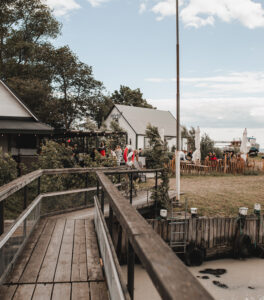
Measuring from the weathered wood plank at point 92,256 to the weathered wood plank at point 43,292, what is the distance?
471 mm

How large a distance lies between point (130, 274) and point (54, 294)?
58.2 inches

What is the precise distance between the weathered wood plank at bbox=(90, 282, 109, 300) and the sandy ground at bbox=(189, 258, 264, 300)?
5730mm

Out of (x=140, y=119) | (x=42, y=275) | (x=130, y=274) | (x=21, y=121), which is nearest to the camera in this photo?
(x=130, y=274)

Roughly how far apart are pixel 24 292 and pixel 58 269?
0.65m

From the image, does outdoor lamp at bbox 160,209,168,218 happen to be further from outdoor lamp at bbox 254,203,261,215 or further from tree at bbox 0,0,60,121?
tree at bbox 0,0,60,121

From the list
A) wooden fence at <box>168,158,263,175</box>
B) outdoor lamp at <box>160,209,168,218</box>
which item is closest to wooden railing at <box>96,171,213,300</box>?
outdoor lamp at <box>160,209,168,218</box>

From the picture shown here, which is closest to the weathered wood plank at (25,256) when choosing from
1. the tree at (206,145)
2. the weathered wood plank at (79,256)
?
the weathered wood plank at (79,256)

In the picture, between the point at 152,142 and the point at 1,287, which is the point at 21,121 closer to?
the point at 152,142

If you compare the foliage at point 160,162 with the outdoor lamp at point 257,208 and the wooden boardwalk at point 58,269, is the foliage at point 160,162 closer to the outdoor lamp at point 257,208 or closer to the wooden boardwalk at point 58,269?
the outdoor lamp at point 257,208

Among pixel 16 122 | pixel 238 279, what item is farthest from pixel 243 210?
pixel 16 122

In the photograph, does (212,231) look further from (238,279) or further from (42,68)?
(42,68)

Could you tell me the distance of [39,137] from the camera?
1902 cm

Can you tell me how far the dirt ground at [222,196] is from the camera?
1202 cm

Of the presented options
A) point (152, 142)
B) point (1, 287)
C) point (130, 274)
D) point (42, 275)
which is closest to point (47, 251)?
point (42, 275)
